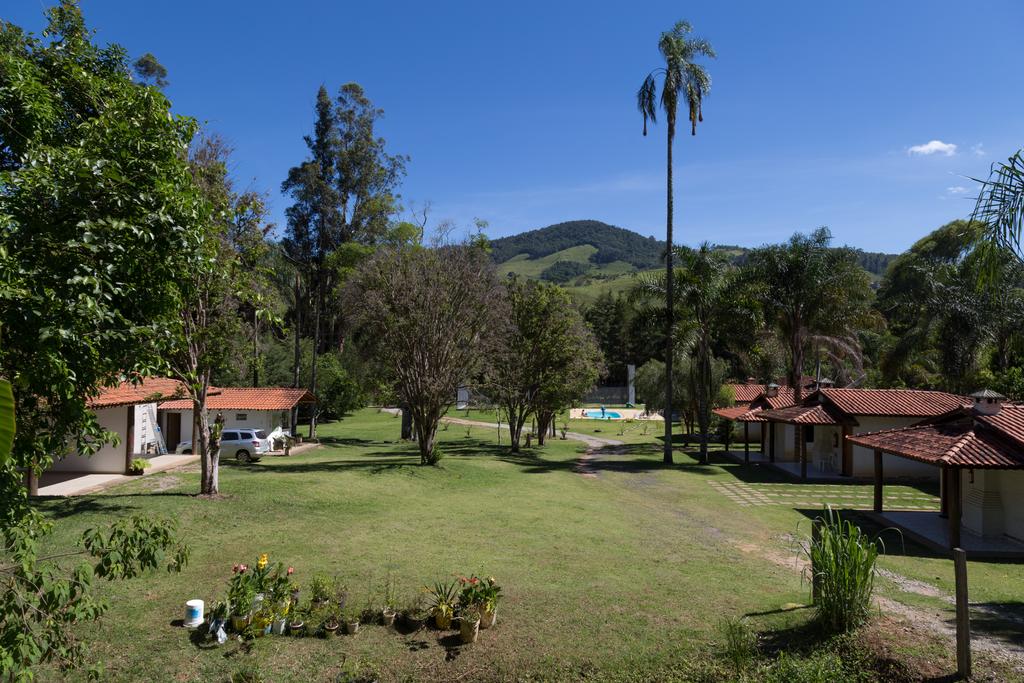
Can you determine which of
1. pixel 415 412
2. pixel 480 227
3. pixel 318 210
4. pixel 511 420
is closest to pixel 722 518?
pixel 415 412

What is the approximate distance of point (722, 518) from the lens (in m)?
19.5

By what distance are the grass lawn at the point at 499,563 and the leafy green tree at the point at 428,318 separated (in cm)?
328

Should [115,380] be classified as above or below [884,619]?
above

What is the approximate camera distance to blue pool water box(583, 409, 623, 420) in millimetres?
73750

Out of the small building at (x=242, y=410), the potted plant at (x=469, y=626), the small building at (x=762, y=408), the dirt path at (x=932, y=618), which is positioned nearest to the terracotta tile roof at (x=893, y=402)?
the small building at (x=762, y=408)

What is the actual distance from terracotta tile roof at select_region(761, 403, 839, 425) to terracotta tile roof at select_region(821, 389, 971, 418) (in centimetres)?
73

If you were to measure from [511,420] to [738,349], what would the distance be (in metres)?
13.7

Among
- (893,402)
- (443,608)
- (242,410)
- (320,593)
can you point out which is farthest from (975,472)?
(242,410)

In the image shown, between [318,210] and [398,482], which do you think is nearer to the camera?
[398,482]

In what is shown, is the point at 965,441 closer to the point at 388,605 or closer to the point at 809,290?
the point at 388,605

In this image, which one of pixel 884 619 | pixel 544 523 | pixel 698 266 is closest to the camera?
pixel 884 619

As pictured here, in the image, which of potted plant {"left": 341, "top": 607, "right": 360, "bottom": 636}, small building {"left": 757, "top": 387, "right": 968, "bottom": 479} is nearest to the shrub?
potted plant {"left": 341, "top": 607, "right": 360, "bottom": 636}

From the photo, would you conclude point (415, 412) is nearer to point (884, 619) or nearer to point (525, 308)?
point (525, 308)

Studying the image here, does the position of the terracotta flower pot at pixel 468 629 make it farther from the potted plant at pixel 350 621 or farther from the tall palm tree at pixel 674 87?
the tall palm tree at pixel 674 87
